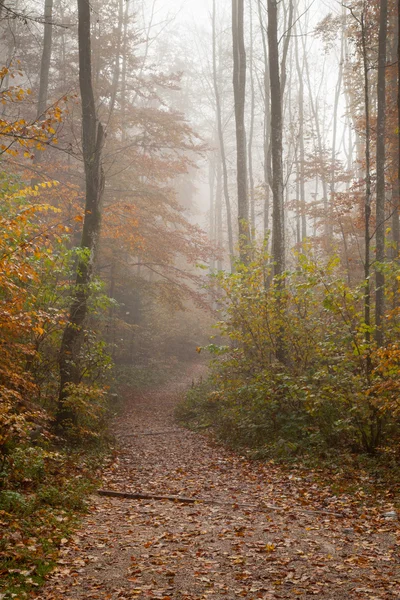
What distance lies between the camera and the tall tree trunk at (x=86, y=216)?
9320 mm

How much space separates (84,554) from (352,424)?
472cm

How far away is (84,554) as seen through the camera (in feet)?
16.2

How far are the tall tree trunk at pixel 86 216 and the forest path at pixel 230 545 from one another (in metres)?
2.09

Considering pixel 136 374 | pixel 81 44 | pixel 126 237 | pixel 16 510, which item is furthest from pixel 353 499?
pixel 136 374

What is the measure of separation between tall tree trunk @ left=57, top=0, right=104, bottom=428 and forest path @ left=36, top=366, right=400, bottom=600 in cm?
209

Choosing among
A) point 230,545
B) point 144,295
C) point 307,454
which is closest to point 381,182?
point 307,454

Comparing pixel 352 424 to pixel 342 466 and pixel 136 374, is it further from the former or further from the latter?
pixel 136 374

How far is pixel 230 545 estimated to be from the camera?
5180 mm

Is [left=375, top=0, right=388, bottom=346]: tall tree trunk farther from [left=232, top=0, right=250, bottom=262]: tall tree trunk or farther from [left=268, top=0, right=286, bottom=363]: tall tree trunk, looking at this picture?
[left=232, top=0, right=250, bottom=262]: tall tree trunk

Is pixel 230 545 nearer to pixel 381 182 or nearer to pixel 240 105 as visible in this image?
pixel 381 182

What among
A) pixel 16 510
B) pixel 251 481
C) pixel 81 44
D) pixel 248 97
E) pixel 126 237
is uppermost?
pixel 248 97

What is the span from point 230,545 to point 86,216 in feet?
22.2

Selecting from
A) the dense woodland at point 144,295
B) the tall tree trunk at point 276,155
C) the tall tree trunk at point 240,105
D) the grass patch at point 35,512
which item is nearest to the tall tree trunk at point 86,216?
the dense woodland at point 144,295

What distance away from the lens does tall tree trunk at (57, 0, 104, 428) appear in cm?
932
